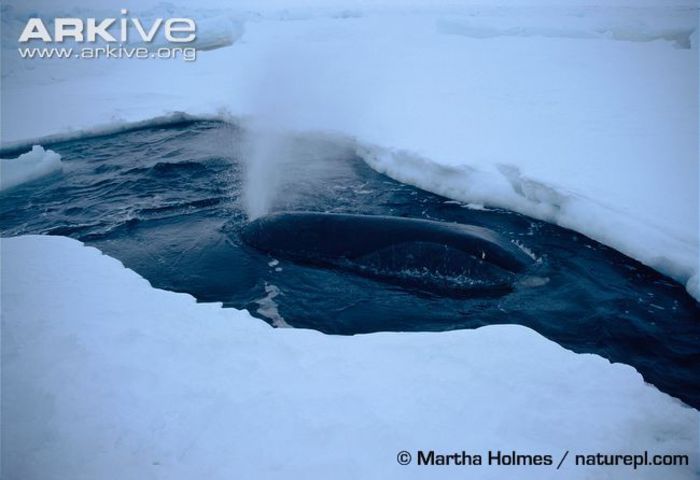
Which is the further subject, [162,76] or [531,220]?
[162,76]

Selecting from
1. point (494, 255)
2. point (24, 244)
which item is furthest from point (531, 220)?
point (24, 244)

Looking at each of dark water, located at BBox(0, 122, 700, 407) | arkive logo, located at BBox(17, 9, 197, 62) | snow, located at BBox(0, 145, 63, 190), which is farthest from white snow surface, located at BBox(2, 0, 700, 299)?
snow, located at BBox(0, 145, 63, 190)

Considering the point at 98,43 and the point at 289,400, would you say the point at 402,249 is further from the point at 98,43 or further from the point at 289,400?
the point at 98,43

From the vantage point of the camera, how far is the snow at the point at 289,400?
3422 mm

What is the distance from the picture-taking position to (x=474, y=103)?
41.7 feet

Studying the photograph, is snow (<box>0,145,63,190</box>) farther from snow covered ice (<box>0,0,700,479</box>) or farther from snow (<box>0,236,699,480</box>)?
snow (<box>0,236,699,480</box>)

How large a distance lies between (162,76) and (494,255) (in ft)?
55.4

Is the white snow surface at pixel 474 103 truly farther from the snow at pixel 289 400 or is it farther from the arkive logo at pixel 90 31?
the snow at pixel 289 400

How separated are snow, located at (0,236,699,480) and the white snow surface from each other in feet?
9.96

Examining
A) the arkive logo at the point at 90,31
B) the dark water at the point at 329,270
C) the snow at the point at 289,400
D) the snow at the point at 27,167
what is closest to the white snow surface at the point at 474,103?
the dark water at the point at 329,270

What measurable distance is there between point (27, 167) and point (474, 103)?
1031cm

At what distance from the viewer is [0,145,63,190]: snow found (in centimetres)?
1034

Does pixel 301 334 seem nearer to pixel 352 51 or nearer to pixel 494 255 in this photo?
pixel 494 255

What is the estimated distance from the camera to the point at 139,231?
822 cm
